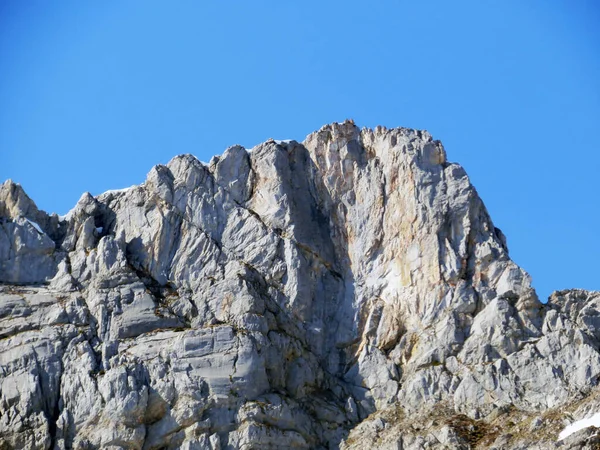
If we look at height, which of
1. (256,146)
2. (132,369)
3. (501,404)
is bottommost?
(501,404)

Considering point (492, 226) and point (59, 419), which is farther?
point (492, 226)

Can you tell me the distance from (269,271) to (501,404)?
850 inches

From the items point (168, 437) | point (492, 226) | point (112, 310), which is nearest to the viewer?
point (168, 437)

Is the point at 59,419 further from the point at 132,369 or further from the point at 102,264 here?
the point at 102,264

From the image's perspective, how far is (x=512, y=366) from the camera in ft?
348

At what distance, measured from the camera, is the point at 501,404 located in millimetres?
103688

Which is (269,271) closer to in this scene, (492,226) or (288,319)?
(288,319)

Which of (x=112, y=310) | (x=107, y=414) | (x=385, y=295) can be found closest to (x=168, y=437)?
(x=107, y=414)

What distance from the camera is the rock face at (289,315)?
102562 millimetres

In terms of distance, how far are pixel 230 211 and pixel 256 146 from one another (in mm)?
6482

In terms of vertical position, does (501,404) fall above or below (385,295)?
below

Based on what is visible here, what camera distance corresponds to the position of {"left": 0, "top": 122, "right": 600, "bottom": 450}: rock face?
336 ft

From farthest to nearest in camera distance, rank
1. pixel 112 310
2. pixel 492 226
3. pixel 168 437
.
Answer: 1. pixel 492 226
2. pixel 112 310
3. pixel 168 437

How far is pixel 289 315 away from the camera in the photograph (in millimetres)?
112438
